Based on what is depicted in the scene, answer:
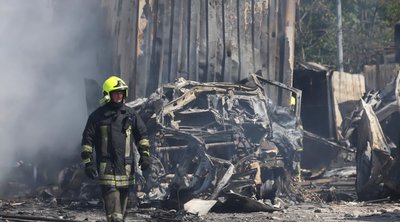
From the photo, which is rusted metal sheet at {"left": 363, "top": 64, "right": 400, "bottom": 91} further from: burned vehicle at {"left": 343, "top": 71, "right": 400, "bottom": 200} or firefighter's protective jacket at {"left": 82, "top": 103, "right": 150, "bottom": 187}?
firefighter's protective jacket at {"left": 82, "top": 103, "right": 150, "bottom": 187}

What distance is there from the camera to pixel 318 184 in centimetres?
1459

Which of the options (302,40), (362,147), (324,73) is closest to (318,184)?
(362,147)

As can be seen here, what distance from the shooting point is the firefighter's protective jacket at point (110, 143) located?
776 cm

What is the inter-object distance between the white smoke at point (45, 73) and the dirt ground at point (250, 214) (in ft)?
9.98

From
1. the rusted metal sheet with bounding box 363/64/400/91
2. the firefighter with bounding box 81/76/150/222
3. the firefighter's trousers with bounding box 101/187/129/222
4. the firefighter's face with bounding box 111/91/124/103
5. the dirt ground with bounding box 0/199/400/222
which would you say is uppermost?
the rusted metal sheet with bounding box 363/64/400/91

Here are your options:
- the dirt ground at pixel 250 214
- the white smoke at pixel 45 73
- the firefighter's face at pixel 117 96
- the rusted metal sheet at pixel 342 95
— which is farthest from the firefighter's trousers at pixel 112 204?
the rusted metal sheet at pixel 342 95

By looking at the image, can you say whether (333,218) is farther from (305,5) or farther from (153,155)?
(305,5)

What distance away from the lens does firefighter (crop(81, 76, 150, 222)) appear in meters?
7.74

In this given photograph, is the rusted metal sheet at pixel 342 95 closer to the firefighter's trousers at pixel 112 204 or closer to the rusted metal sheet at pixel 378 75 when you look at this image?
the rusted metal sheet at pixel 378 75

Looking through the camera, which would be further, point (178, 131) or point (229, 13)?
point (229, 13)

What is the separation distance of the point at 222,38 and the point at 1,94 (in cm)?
439

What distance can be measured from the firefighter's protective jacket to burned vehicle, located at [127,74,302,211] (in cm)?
311

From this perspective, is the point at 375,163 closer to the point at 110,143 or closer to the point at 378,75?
the point at 110,143

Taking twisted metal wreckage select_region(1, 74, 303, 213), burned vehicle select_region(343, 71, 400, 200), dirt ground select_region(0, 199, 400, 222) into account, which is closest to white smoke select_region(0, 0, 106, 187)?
twisted metal wreckage select_region(1, 74, 303, 213)
